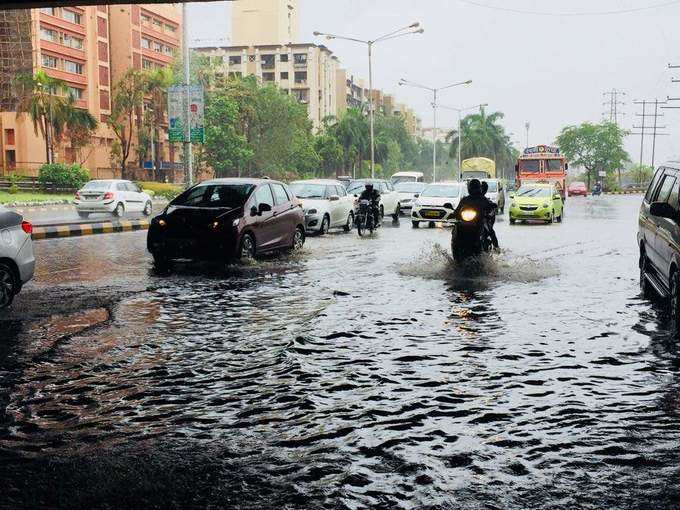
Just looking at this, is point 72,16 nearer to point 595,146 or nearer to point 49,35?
point 49,35

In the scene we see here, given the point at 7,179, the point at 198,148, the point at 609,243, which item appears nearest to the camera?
the point at 609,243

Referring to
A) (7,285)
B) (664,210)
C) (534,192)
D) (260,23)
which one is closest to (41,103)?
(534,192)

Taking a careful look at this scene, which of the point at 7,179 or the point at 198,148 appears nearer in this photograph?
the point at 7,179

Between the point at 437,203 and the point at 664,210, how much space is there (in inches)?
781

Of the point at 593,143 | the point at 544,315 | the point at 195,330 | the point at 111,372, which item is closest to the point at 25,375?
the point at 111,372

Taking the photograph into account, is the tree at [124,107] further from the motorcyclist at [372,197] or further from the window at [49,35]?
the motorcyclist at [372,197]

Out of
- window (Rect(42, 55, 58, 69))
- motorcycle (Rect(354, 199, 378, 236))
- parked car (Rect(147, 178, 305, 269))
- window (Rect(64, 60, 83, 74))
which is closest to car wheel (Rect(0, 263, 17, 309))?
parked car (Rect(147, 178, 305, 269))

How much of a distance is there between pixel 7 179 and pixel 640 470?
58190 mm

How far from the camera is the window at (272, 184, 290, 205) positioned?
1595 cm

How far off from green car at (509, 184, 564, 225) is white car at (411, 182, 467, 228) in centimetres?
275

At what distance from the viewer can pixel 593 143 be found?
10281 centimetres

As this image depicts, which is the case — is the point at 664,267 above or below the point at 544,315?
above

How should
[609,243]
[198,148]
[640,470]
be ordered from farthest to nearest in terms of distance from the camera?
[198,148], [609,243], [640,470]

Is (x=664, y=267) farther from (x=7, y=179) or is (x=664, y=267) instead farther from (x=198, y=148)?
(x=198, y=148)
